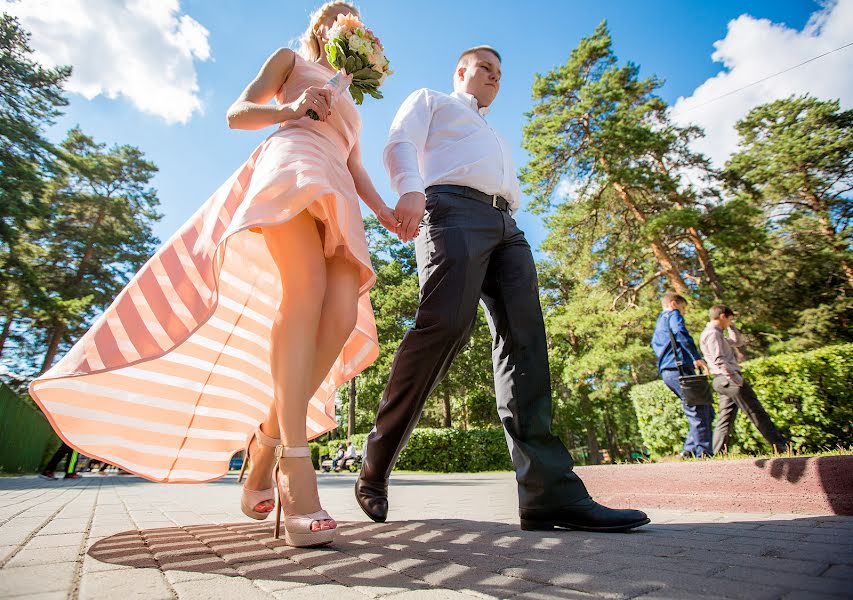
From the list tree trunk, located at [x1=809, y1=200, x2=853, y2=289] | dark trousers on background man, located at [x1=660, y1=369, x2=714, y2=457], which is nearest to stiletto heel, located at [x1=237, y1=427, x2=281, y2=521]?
dark trousers on background man, located at [x1=660, y1=369, x2=714, y2=457]

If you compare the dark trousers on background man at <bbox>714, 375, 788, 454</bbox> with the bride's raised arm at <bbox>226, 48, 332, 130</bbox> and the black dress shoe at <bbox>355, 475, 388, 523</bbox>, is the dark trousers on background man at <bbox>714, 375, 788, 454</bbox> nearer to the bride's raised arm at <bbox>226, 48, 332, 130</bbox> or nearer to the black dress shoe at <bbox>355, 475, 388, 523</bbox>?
the black dress shoe at <bbox>355, 475, 388, 523</bbox>

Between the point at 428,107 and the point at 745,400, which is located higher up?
the point at 428,107

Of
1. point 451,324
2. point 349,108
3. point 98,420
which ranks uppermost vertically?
point 349,108

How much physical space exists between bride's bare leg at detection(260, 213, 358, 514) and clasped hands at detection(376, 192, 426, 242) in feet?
0.94

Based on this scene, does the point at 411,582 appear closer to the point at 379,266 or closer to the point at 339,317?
the point at 339,317

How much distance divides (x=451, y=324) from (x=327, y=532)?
96 cm

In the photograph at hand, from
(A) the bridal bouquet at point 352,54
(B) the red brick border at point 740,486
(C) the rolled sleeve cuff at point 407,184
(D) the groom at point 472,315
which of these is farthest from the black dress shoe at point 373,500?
(B) the red brick border at point 740,486

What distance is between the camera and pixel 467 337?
2189 millimetres

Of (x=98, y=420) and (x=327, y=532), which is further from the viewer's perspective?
(x=98, y=420)

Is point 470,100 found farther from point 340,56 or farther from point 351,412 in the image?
point 351,412

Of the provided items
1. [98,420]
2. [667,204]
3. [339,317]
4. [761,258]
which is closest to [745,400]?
[339,317]

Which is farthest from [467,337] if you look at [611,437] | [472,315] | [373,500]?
[611,437]

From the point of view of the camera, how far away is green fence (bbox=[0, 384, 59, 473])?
11253mm

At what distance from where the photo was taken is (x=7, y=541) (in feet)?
5.25
